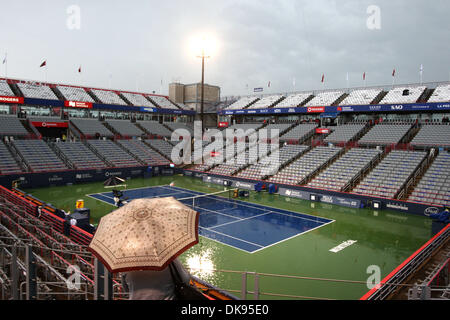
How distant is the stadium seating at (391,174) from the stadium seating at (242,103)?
2728 cm

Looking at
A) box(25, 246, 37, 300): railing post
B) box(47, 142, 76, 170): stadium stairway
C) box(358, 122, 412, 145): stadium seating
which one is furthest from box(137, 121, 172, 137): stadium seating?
box(25, 246, 37, 300): railing post

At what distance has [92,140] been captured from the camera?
41.1 meters

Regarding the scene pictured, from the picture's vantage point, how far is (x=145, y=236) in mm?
3445

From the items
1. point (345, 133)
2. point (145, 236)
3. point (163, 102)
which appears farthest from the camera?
point (163, 102)

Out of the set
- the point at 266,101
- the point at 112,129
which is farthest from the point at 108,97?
the point at 266,101

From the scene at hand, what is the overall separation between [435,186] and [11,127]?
1762 inches

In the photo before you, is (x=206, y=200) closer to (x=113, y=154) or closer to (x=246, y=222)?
(x=246, y=222)

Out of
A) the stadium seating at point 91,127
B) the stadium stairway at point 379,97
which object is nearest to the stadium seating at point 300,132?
the stadium stairway at point 379,97

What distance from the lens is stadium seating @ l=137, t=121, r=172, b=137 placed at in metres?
49.8

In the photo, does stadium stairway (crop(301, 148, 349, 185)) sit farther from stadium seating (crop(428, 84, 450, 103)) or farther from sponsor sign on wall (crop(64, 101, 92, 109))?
sponsor sign on wall (crop(64, 101, 92, 109))

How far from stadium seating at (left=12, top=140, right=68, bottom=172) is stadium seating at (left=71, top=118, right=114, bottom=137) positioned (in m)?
6.76

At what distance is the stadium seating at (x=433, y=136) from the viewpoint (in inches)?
1202

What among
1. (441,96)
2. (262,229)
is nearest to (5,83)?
(262,229)
